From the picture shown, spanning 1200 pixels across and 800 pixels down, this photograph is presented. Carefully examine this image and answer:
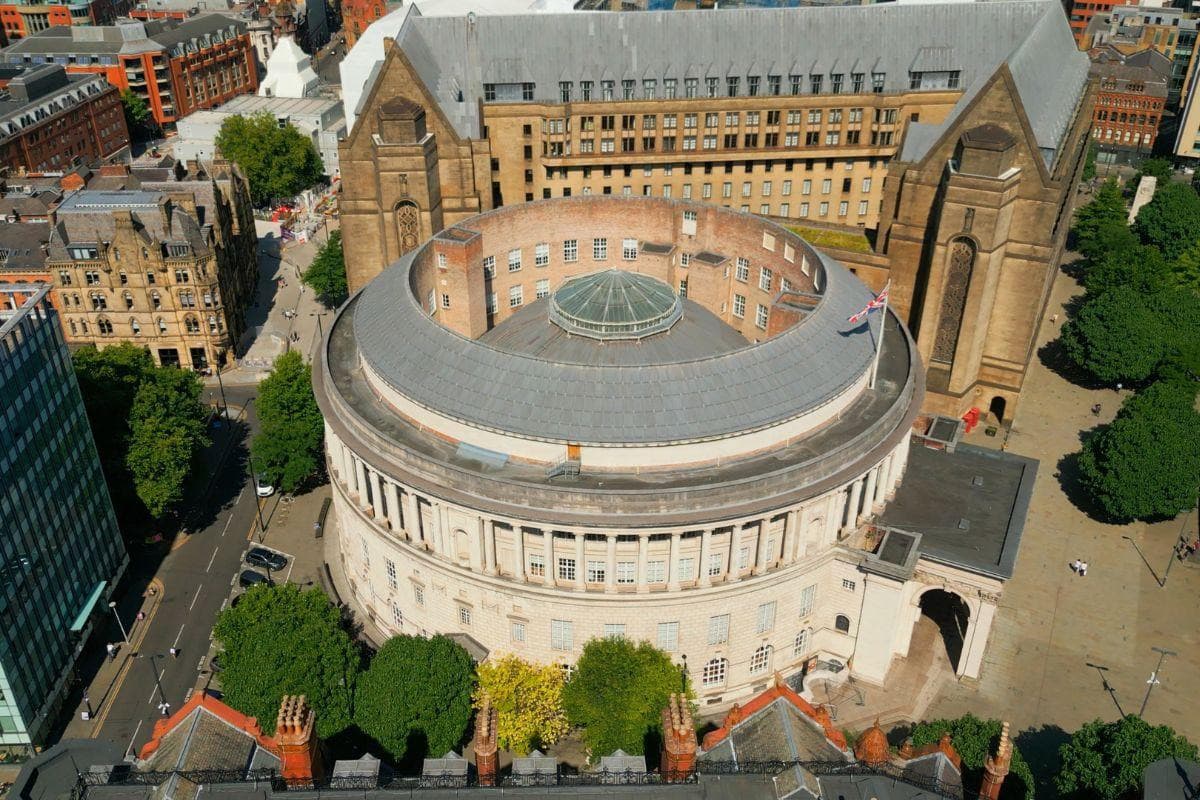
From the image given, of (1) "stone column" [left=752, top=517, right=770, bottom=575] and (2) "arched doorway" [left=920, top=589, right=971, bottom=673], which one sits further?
(2) "arched doorway" [left=920, top=589, right=971, bottom=673]

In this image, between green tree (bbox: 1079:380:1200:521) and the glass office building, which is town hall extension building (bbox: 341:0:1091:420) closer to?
green tree (bbox: 1079:380:1200:521)

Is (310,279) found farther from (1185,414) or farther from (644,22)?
(1185,414)

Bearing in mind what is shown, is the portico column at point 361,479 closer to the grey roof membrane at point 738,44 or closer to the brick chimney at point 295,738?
the brick chimney at point 295,738

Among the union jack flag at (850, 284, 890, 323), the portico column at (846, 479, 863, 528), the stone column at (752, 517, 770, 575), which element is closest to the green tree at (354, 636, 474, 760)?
the stone column at (752, 517, 770, 575)

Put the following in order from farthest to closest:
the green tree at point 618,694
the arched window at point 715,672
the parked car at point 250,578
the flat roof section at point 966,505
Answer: the parked car at point 250,578 → the arched window at point 715,672 → the flat roof section at point 966,505 → the green tree at point 618,694

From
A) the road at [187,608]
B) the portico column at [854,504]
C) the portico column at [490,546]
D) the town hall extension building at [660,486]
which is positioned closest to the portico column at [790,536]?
the town hall extension building at [660,486]

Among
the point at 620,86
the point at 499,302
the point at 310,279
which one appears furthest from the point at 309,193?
the point at 499,302
